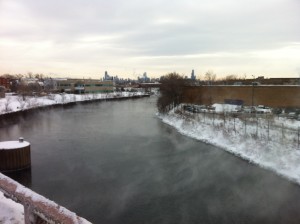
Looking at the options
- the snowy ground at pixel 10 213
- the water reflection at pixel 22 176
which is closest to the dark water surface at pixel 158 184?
the water reflection at pixel 22 176

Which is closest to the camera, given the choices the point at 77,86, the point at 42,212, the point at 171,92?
the point at 42,212

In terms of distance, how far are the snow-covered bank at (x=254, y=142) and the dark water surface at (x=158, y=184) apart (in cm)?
84

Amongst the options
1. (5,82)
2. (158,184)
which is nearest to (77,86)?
(5,82)

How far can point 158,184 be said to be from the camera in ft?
47.2

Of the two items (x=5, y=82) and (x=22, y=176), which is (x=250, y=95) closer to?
(x=22, y=176)

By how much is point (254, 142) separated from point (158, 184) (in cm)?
940

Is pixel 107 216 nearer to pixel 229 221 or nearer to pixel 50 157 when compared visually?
pixel 229 221

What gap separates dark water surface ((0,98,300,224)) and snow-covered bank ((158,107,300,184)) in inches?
33.2

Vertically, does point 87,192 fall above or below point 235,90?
below

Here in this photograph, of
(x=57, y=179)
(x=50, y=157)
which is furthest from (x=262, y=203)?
(x=50, y=157)

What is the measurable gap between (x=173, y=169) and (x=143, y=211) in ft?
18.6

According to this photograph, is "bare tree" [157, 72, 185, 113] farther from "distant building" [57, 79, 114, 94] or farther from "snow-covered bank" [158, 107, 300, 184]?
"distant building" [57, 79, 114, 94]

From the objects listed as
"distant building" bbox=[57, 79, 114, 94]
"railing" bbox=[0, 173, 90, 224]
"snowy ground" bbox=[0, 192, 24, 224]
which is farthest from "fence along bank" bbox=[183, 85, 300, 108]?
"distant building" bbox=[57, 79, 114, 94]

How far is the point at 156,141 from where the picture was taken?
25.0 metres
